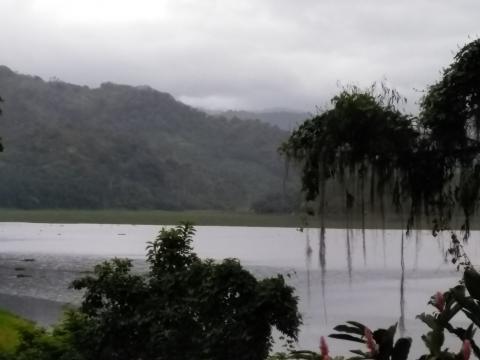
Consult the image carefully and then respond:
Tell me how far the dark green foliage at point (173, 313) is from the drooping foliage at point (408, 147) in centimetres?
112

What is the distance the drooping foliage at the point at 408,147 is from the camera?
7.14 m

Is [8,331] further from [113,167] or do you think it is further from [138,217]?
[113,167]

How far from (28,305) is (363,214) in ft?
78.0

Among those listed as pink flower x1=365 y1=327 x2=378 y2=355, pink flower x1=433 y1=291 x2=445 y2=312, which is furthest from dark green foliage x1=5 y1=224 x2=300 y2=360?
pink flower x1=365 y1=327 x2=378 y2=355

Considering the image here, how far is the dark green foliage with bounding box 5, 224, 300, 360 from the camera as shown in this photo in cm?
734

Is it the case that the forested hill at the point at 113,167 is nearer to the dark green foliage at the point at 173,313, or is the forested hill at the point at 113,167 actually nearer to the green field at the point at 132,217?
the green field at the point at 132,217

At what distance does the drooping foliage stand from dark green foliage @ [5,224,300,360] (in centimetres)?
112

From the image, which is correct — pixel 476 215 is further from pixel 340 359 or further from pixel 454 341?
pixel 454 341

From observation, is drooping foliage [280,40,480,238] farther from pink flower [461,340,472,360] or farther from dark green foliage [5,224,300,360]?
pink flower [461,340,472,360]

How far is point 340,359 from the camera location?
4.96 metres

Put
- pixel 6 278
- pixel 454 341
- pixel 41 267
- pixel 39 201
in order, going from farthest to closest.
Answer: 1. pixel 39 201
2. pixel 41 267
3. pixel 6 278
4. pixel 454 341

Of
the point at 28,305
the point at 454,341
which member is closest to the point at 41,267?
the point at 28,305

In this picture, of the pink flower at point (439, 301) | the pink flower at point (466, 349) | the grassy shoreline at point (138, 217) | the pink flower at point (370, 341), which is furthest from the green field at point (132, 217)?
the pink flower at point (466, 349)

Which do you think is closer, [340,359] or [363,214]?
[340,359]
